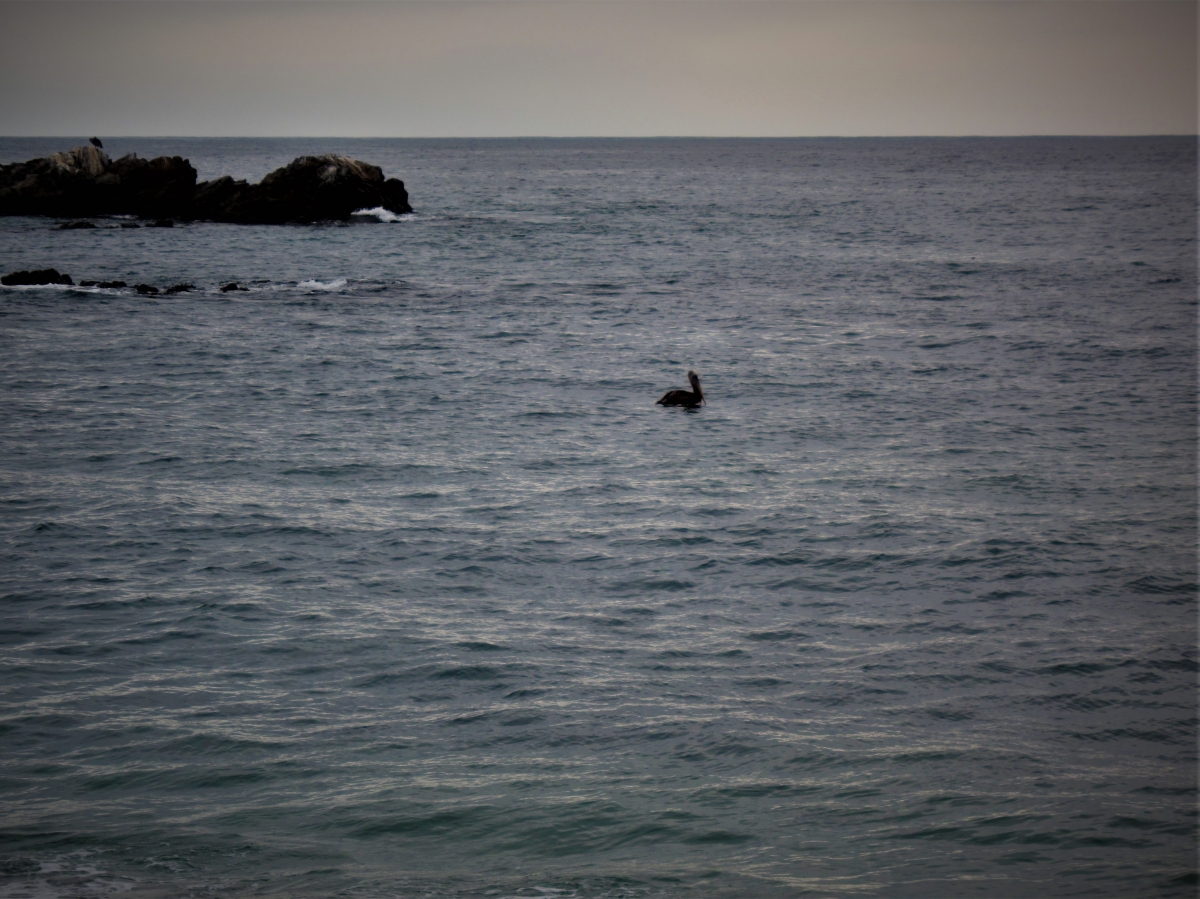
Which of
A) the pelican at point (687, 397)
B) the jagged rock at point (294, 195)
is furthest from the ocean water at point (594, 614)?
the jagged rock at point (294, 195)

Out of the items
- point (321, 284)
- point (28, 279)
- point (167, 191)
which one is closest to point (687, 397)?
point (321, 284)

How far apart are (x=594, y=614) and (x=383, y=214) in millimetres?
70271

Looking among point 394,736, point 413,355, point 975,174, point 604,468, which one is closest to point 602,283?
point 413,355

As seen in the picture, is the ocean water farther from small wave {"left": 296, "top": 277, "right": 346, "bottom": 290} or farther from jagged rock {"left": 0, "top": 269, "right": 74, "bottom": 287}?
small wave {"left": 296, "top": 277, "right": 346, "bottom": 290}

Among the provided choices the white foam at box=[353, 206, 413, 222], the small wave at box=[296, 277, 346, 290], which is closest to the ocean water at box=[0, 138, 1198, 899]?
the small wave at box=[296, 277, 346, 290]

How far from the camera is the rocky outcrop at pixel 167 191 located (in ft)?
245

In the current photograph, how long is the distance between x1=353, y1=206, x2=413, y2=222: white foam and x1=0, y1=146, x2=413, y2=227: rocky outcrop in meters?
1.52

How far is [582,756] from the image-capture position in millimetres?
10773

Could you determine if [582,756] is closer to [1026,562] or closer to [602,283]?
[1026,562]

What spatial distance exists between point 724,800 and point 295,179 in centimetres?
7356

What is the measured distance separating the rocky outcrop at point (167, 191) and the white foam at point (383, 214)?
1524 millimetres

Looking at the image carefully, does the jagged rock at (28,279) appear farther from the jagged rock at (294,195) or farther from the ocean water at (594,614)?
the jagged rock at (294,195)

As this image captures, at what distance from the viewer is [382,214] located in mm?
79750

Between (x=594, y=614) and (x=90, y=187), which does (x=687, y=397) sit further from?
(x=90, y=187)
